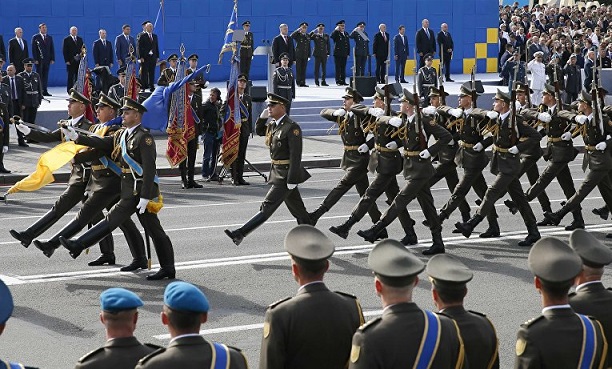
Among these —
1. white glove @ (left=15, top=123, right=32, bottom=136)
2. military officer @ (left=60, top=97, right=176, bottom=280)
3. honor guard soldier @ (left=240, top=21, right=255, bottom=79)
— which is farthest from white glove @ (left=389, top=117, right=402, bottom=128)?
honor guard soldier @ (left=240, top=21, right=255, bottom=79)

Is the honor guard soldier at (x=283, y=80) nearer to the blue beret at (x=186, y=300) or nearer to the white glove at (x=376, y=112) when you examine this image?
the white glove at (x=376, y=112)

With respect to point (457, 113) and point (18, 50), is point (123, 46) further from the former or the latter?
point (457, 113)

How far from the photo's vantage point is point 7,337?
10562mm

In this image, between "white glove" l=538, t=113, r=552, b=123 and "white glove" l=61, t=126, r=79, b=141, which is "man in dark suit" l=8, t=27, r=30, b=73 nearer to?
"white glove" l=538, t=113, r=552, b=123

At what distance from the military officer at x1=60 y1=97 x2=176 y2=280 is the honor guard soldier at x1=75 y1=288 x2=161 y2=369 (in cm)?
664

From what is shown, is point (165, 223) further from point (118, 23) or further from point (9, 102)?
point (118, 23)

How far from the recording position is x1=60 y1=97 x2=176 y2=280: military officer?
494 inches

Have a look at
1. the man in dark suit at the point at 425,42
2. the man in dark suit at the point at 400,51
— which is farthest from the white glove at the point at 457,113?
the man in dark suit at the point at 400,51

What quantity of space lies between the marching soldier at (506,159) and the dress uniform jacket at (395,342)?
9.10 meters

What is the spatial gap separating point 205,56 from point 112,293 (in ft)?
98.7

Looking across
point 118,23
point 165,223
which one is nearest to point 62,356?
point 165,223

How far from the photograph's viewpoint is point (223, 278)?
12953mm

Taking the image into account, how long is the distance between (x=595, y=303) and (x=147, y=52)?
24.4 meters

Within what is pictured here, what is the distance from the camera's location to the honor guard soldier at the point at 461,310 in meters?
6.27
